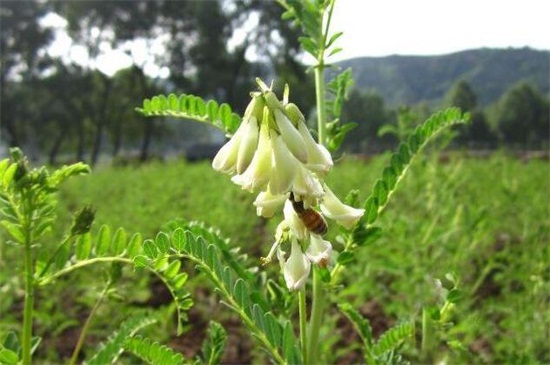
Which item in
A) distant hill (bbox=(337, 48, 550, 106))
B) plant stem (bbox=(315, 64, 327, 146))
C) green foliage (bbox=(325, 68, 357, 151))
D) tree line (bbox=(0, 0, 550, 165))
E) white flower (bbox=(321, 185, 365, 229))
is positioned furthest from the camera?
tree line (bbox=(0, 0, 550, 165))

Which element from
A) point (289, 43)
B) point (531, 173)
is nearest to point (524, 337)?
point (531, 173)

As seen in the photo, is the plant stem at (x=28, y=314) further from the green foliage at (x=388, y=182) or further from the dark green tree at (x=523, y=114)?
the dark green tree at (x=523, y=114)

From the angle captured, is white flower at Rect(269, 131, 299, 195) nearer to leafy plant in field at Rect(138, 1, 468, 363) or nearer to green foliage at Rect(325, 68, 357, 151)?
leafy plant in field at Rect(138, 1, 468, 363)

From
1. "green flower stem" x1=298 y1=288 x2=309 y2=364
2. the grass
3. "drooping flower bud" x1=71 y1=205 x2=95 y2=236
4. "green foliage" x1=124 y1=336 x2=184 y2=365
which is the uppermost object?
"drooping flower bud" x1=71 y1=205 x2=95 y2=236

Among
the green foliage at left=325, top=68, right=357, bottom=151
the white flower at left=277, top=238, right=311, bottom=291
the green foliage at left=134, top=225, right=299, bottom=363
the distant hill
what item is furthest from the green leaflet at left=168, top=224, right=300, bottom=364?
the distant hill

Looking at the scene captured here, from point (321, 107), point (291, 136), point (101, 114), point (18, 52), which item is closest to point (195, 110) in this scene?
point (321, 107)

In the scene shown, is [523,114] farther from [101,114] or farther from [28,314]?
[28,314]
